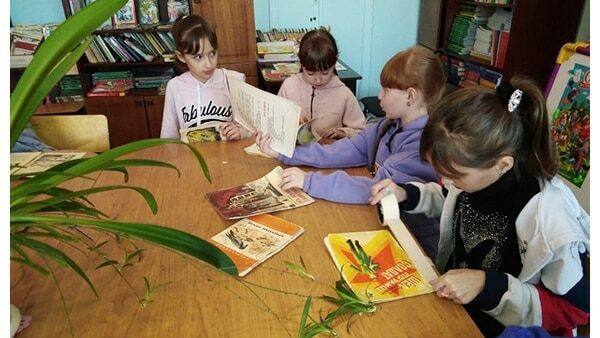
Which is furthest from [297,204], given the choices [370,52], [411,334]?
[370,52]

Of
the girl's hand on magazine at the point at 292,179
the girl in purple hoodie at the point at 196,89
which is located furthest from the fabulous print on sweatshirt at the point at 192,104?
the girl's hand on magazine at the point at 292,179

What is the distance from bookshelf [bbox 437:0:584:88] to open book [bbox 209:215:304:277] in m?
2.10

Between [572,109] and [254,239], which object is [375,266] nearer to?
[254,239]

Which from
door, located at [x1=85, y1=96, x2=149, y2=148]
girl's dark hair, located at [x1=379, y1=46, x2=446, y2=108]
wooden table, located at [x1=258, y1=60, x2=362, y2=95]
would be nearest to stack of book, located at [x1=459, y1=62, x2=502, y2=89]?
wooden table, located at [x1=258, y1=60, x2=362, y2=95]

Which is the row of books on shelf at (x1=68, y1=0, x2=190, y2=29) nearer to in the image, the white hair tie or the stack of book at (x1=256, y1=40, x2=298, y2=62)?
the stack of book at (x1=256, y1=40, x2=298, y2=62)

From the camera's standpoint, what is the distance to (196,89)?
6.26 ft

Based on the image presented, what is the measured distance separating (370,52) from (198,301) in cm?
341

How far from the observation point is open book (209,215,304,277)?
2.83 feet

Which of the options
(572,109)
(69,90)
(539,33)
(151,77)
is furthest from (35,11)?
(572,109)

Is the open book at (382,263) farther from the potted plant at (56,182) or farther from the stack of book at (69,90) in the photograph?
the stack of book at (69,90)

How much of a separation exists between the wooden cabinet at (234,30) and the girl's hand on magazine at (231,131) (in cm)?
162

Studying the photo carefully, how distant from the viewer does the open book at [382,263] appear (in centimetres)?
77

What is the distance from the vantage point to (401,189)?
1072 millimetres
